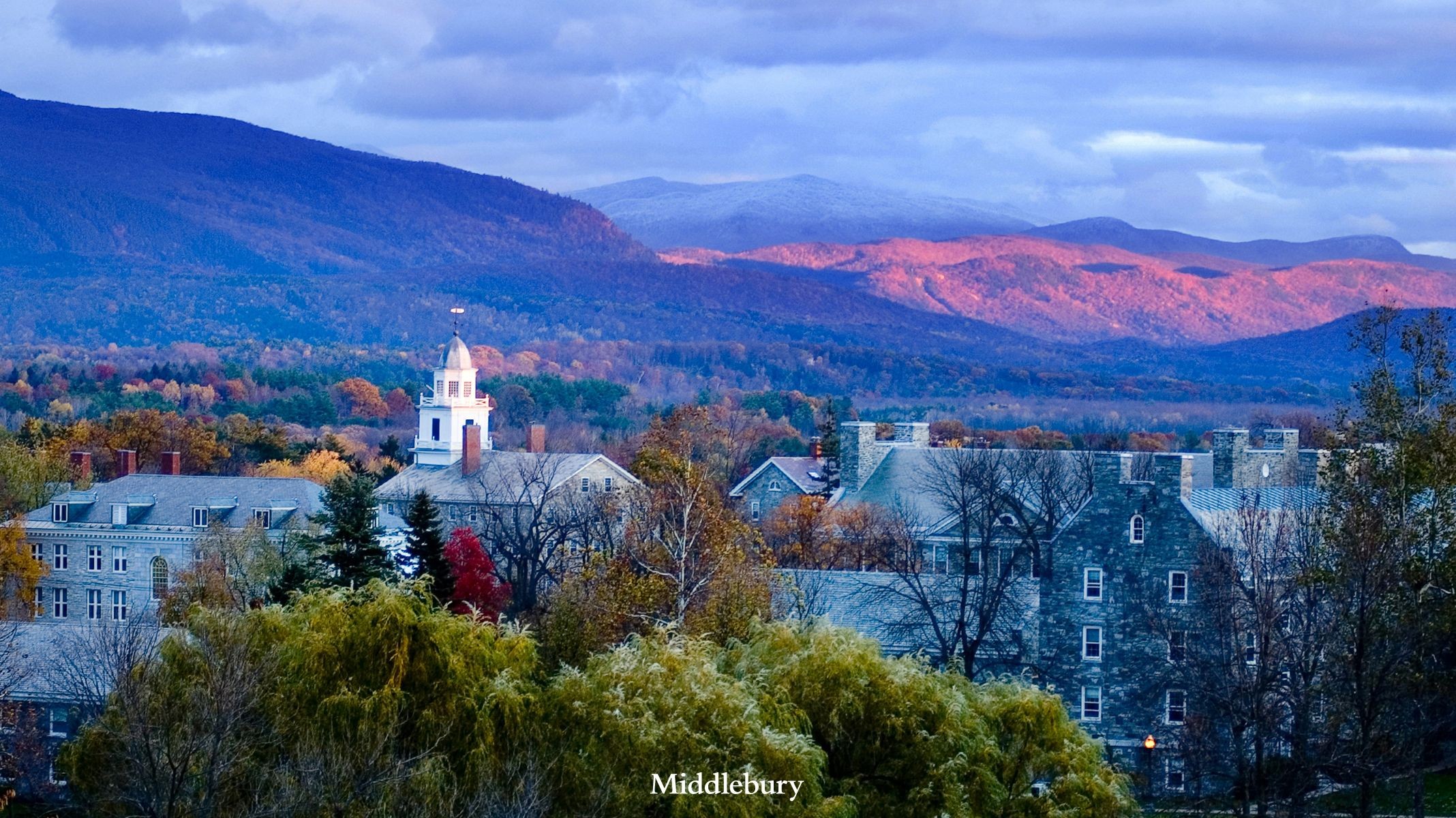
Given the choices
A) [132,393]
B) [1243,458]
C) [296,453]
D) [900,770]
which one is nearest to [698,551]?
[900,770]

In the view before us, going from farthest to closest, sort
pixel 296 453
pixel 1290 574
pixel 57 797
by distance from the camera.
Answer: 1. pixel 296 453
2. pixel 1290 574
3. pixel 57 797

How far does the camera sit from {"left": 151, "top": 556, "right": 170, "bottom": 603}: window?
3068 inches

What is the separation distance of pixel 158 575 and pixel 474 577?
799 inches

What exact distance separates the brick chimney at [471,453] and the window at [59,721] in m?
47.4

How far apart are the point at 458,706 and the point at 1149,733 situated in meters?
22.3

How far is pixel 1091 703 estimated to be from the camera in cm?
5494

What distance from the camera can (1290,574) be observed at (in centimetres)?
5003

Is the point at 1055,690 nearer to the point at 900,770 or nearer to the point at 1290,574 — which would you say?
the point at 1290,574

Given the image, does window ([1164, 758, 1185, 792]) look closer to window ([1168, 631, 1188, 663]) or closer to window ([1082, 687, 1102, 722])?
window ([1168, 631, 1188, 663])

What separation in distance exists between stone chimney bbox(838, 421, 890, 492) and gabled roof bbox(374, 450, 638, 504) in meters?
14.9

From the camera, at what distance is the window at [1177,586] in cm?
5450

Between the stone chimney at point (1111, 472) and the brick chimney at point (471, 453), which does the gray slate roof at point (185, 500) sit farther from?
the stone chimney at point (1111, 472)

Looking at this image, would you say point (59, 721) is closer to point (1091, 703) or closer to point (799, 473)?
point (1091, 703)

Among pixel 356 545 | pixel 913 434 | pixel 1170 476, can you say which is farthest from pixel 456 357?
pixel 1170 476
